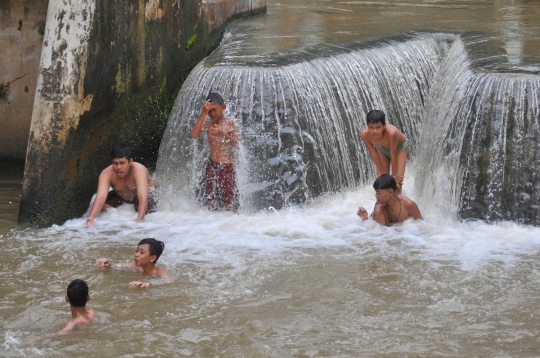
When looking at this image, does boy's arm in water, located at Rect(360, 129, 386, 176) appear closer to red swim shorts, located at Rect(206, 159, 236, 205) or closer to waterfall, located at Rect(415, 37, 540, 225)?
waterfall, located at Rect(415, 37, 540, 225)

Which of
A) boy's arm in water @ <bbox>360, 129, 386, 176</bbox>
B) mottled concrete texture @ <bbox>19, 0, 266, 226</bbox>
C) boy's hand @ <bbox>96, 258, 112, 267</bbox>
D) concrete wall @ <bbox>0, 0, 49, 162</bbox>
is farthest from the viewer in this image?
concrete wall @ <bbox>0, 0, 49, 162</bbox>

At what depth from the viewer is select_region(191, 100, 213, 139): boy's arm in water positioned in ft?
28.6

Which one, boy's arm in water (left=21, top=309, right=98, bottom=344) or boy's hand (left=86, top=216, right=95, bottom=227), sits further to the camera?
boy's hand (left=86, top=216, right=95, bottom=227)

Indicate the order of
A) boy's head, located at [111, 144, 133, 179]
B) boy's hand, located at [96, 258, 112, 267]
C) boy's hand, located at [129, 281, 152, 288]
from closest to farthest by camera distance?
1. boy's hand, located at [129, 281, 152, 288]
2. boy's hand, located at [96, 258, 112, 267]
3. boy's head, located at [111, 144, 133, 179]

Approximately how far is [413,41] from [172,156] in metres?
3.50

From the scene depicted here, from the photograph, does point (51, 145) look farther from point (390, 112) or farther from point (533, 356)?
point (533, 356)

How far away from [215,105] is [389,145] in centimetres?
170

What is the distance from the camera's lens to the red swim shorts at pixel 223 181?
895cm

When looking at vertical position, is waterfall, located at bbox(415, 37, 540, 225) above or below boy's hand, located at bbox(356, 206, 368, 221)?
above

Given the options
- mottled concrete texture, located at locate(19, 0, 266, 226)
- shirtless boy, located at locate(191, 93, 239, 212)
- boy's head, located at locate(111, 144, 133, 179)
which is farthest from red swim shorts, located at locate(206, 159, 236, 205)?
mottled concrete texture, located at locate(19, 0, 266, 226)

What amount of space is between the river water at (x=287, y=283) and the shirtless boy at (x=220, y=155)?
0.78 ft

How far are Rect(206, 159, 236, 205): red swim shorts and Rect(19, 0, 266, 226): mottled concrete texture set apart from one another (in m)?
1.10

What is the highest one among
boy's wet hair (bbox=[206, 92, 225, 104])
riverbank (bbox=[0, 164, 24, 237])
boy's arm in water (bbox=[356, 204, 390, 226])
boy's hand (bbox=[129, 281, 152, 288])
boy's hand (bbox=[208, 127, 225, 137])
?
boy's wet hair (bbox=[206, 92, 225, 104])

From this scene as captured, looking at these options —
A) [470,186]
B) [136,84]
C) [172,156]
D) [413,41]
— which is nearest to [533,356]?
[470,186]
